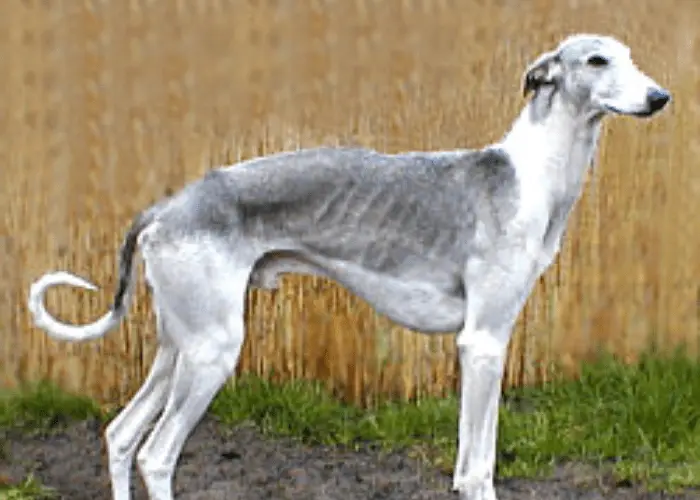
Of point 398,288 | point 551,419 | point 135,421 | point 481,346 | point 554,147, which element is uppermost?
point 554,147

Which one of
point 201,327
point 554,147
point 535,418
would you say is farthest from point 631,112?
point 535,418

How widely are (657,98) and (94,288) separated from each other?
1770 millimetres

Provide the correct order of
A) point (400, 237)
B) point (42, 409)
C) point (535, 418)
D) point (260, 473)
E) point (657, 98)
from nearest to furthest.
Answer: point (657, 98), point (400, 237), point (260, 473), point (535, 418), point (42, 409)

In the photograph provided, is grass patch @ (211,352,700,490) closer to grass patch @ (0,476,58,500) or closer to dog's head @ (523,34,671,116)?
grass patch @ (0,476,58,500)

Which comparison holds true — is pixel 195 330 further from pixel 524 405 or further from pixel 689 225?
pixel 689 225

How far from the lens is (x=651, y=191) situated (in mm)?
6340

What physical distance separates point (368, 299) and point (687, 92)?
2.51 meters

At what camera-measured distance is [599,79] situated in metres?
4.20

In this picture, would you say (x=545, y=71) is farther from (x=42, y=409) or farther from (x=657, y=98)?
(x=42, y=409)

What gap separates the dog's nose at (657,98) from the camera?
4.09 metres

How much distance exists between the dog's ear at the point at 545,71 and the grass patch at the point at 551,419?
1.76 metres

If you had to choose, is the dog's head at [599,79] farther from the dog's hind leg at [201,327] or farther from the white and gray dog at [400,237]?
the dog's hind leg at [201,327]

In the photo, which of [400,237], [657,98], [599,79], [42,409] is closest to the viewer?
[657,98]

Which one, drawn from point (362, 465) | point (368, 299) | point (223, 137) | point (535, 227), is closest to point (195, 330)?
point (368, 299)
